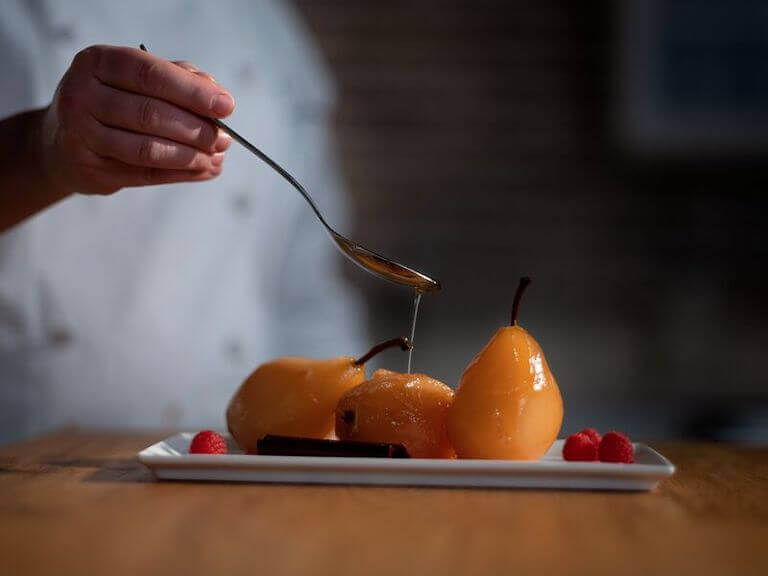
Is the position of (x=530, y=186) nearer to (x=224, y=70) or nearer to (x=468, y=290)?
(x=468, y=290)

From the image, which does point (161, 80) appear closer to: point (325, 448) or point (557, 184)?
point (325, 448)

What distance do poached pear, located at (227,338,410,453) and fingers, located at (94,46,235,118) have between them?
27 cm

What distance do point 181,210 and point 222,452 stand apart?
116cm

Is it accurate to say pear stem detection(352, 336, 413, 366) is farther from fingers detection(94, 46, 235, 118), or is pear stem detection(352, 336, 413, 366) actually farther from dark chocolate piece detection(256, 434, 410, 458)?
fingers detection(94, 46, 235, 118)

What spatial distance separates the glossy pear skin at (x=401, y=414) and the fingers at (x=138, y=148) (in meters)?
0.33

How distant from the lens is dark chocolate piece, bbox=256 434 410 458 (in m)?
0.79

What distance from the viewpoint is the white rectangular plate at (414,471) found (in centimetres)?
75

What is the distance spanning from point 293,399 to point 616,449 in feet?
0.97

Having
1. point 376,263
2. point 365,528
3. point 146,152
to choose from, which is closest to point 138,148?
point 146,152

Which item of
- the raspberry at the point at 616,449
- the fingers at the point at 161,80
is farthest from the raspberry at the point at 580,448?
the fingers at the point at 161,80

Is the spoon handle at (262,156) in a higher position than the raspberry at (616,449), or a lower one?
higher

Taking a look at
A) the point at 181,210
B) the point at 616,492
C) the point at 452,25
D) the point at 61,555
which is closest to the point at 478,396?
the point at 616,492

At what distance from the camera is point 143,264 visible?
6.25 ft

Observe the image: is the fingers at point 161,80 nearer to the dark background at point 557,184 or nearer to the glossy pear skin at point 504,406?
the glossy pear skin at point 504,406
